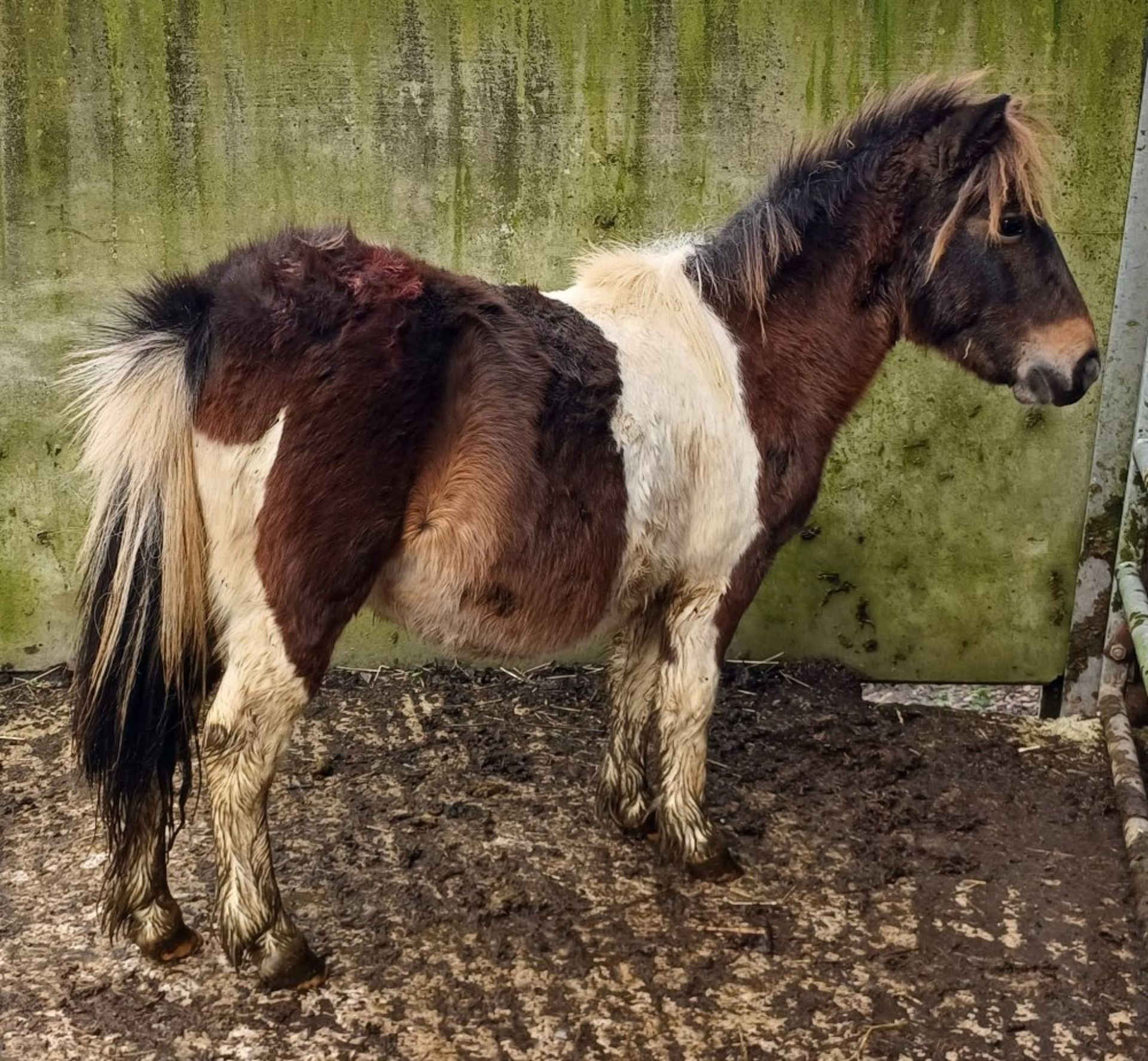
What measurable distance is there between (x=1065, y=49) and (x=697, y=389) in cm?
209

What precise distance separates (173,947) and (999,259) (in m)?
2.65

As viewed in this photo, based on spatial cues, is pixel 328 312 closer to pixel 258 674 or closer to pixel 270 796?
pixel 258 674

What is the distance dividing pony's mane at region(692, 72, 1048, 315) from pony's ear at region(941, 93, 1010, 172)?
0.8 inches

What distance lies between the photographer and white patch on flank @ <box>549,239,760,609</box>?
2.58 meters

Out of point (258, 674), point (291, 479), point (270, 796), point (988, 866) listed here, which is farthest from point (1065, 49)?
point (270, 796)

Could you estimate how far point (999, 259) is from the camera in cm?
275

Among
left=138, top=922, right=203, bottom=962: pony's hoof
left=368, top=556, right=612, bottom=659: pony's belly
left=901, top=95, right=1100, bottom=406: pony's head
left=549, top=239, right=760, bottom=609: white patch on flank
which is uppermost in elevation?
left=901, top=95, right=1100, bottom=406: pony's head

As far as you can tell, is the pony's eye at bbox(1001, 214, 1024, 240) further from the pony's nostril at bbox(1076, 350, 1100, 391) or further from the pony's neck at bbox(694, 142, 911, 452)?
the pony's nostril at bbox(1076, 350, 1100, 391)

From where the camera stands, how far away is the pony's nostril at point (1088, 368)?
9.04 feet

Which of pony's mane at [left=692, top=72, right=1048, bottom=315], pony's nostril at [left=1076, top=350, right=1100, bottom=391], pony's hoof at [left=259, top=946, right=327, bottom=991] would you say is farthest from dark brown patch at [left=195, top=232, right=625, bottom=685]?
pony's nostril at [left=1076, top=350, right=1100, bottom=391]

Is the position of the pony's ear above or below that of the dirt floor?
above

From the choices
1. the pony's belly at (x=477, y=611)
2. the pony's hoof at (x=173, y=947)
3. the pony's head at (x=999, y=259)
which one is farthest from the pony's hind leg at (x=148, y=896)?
the pony's head at (x=999, y=259)

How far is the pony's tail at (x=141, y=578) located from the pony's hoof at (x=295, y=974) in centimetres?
43

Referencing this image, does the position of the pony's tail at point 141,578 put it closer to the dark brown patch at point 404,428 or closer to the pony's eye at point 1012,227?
the dark brown patch at point 404,428
